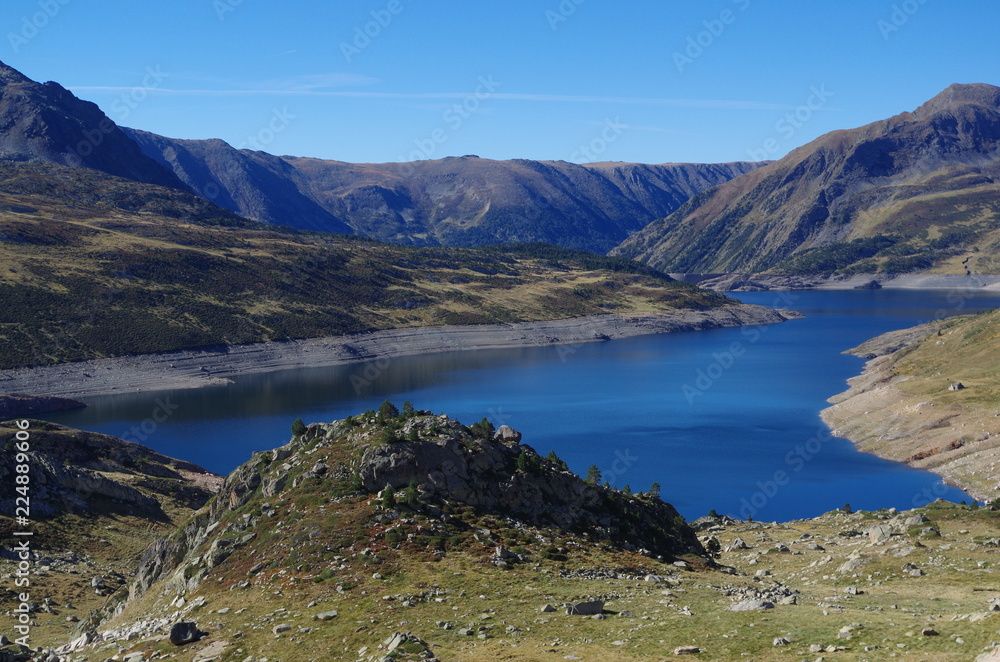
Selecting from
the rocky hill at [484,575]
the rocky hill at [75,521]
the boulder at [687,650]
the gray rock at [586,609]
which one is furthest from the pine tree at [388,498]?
the boulder at [687,650]

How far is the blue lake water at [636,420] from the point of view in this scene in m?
96.2

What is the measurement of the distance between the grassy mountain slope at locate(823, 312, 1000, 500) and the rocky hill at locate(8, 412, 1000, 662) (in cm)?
4869

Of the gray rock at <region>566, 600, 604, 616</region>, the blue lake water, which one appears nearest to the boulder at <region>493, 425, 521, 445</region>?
the gray rock at <region>566, 600, 604, 616</region>

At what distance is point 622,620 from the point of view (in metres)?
26.4

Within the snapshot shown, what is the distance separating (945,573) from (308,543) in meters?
26.0

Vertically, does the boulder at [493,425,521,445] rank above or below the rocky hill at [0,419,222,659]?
above

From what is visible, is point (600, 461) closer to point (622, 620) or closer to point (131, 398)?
point (622, 620)

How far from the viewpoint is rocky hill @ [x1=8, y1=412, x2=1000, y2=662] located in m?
24.7

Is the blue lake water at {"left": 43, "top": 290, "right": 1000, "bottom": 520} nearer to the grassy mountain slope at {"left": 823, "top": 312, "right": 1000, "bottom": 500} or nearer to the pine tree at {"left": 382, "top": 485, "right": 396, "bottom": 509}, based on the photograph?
the grassy mountain slope at {"left": 823, "top": 312, "right": 1000, "bottom": 500}

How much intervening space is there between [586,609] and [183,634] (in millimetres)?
12969

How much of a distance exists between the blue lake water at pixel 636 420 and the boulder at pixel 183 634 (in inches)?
2607

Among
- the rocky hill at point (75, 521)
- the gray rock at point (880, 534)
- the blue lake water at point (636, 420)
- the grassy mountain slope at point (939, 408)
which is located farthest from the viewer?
the blue lake water at point (636, 420)

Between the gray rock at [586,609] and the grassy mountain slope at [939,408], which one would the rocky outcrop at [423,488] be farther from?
the grassy mountain slope at [939,408]

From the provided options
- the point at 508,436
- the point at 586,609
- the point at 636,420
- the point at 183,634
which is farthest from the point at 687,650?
the point at 636,420
